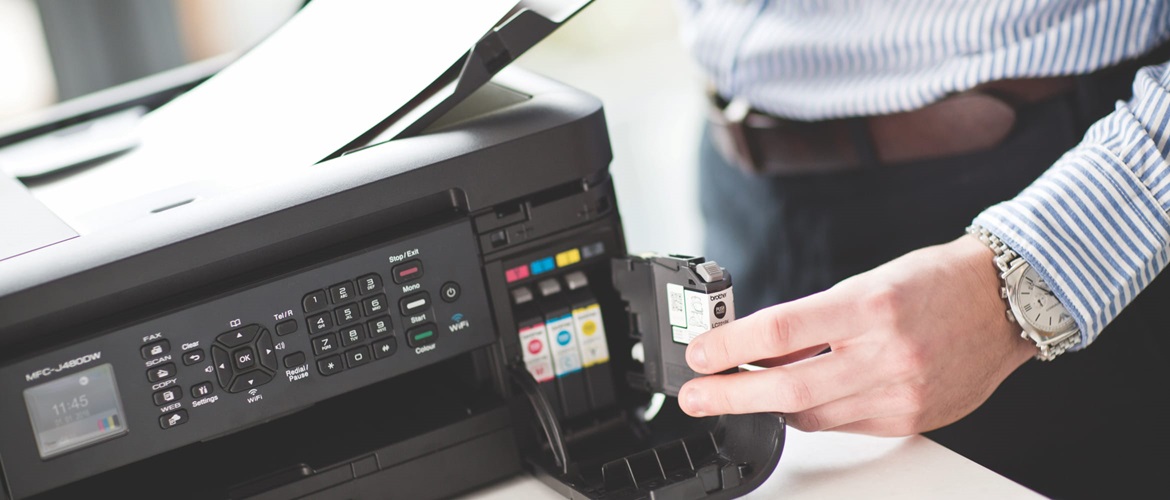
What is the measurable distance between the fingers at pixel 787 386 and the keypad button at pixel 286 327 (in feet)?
0.80

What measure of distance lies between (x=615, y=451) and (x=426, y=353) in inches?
5.6

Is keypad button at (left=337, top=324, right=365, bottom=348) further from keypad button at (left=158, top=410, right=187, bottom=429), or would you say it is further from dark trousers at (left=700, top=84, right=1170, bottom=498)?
dark trousers at (left=700, top=84, right=1170, bottom=498)

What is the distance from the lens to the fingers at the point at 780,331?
545mm

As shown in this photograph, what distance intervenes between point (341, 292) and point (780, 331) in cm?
A: 26

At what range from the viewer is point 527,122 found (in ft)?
2.02

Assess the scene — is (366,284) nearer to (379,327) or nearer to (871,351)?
(379,327)

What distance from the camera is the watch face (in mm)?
618

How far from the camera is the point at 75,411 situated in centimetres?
53

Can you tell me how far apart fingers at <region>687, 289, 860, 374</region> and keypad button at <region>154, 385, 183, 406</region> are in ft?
0.99

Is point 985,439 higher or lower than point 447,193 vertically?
lower

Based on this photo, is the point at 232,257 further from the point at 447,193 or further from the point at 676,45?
the point at 676,45

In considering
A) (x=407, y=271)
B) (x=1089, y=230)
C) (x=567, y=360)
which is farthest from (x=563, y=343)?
(x=1089, y=230)

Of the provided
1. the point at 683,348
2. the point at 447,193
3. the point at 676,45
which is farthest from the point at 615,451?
the point at 676,45

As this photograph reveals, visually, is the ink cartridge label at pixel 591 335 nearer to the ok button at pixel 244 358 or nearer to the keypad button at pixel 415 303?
the keypad button at pixel 415 303
